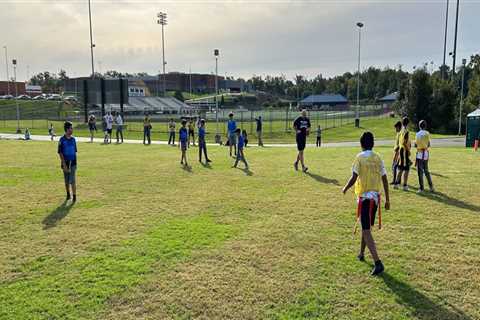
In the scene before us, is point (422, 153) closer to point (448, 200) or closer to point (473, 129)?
point (448, 200)

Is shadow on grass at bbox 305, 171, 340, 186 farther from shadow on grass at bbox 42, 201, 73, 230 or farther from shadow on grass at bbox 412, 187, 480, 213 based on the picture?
shadow on grass at bbox 42, 201, 73, 230

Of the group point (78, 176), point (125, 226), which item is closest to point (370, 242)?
point (125, 226)

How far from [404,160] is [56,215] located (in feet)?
26.0

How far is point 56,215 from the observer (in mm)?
8055

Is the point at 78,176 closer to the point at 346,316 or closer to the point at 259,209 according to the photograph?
the point at 259,209

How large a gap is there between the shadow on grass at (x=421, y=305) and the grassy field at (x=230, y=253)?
0.06 feet

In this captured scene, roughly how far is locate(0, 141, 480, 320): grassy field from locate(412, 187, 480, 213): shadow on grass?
0.02 metres

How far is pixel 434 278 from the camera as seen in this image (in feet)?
16.5

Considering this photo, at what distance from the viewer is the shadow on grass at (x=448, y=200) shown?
8.26m

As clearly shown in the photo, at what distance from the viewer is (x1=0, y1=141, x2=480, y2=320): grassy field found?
175 inches

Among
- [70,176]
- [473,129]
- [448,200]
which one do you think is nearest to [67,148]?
[70,176]

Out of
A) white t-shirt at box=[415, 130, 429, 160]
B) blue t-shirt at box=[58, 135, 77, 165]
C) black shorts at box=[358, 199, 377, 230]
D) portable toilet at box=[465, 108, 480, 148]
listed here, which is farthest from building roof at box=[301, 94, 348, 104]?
black shorts at box=[358, 199, 377, 230]

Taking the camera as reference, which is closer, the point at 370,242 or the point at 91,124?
the point at 370,242

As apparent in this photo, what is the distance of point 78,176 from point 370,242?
394 inches
